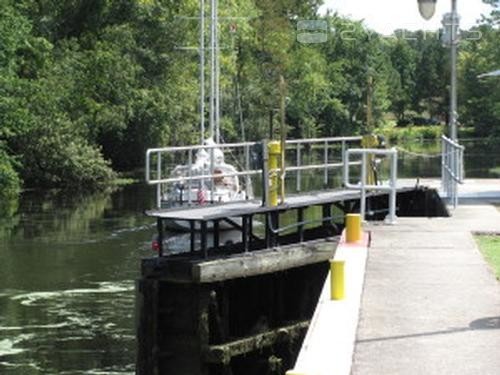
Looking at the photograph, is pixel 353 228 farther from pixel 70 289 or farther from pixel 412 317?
pixel 70 289

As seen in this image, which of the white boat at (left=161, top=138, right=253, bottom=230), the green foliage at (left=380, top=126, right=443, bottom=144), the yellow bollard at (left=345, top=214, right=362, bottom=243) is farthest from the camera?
the green foliage at (left=380, top=126, right=443, bottom=144)

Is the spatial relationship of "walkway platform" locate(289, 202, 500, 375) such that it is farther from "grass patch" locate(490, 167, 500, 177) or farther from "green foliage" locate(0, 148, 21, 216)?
"grass patch" locate(490, 167, 500, 177)

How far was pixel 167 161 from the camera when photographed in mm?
61531

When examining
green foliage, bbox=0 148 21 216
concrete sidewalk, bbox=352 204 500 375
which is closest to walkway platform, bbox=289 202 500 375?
concrete sidewalk, bbox=352 204 500 375

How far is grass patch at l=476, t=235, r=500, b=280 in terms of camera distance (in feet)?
43.5

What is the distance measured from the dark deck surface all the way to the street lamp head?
11.7 feet

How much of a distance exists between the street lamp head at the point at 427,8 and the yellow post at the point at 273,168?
303 cm

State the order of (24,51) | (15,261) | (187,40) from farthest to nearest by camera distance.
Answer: (187,40)
(24,51)
(15,261)

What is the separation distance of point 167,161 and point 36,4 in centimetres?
1179

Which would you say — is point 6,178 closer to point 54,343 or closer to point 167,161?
point 54,343

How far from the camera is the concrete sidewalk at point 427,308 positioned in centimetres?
816

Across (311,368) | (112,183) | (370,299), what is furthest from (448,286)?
(112,183)

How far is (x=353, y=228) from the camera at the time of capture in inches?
556

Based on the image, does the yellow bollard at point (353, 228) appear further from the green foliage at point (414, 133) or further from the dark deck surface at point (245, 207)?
the green foliage at point (414, 133)
